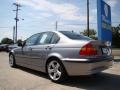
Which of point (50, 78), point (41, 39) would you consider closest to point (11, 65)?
point (41, 39)

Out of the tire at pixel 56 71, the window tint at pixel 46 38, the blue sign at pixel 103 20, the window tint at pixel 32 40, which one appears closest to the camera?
the tire at pixel 56 71

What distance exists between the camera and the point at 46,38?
23.5 ft

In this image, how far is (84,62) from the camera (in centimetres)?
567

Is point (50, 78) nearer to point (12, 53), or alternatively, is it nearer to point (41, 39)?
point (41, 39)

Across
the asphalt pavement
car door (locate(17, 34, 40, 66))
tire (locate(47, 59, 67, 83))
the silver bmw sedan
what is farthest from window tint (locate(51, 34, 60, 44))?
the asphalt pavement

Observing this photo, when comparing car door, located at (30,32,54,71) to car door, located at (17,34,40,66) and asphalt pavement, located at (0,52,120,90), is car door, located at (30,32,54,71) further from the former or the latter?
asphalt pavement, located at (0,52,120,90)

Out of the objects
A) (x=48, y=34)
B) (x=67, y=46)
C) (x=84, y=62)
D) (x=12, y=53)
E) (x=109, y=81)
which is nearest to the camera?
(x=84, y=62)

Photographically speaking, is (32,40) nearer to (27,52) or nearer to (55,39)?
(27,52)

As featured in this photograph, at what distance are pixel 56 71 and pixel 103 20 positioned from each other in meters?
7.11

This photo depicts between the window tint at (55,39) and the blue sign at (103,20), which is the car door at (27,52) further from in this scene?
the blue sign at (103,20)

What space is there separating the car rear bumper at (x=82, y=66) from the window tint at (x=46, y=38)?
124 cm

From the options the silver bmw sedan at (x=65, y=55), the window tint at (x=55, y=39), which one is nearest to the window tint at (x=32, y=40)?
the silver bmw sedan at (x=65, y=55)

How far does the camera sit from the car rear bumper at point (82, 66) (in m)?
5.68

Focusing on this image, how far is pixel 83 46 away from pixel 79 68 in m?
0.58
